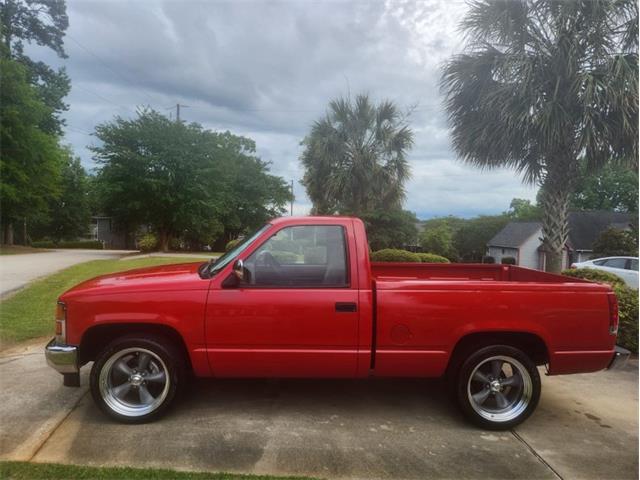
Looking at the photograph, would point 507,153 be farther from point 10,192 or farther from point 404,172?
point 10,192

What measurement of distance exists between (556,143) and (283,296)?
8641 millimetres

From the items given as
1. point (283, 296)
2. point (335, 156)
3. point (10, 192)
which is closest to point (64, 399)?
point (283, 296)

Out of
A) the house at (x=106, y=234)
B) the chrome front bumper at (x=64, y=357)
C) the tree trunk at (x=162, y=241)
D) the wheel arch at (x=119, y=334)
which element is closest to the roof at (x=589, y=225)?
the tree trunk at (x=162, y=241)

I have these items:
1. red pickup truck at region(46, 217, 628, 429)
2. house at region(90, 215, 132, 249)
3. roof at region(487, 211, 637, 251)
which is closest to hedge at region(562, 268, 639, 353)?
red pickup truck at region(46, 217, 628, 429)

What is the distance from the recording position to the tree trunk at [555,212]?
10.2 m

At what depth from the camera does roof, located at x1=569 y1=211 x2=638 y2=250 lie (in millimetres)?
32562

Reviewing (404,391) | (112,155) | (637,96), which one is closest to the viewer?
(404,391)

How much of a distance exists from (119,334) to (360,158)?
708 inches

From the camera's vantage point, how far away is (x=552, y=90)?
9.52 metres

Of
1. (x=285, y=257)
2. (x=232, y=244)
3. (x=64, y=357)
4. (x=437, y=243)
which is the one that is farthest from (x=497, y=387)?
(x=437, y=243)

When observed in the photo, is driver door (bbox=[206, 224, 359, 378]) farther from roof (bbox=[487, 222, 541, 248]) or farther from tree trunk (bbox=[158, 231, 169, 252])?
roof (bbox=[487, 222, 541, 248])

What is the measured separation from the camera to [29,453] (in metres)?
3.11

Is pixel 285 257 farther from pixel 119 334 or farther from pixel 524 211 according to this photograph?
pixel 524 211

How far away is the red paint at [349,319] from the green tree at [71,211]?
159 feet
